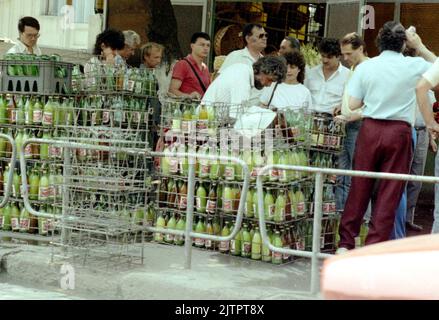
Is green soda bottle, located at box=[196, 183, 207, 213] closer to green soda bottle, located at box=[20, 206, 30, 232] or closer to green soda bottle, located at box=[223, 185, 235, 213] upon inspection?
green soda bottle, located at box=[223, 185, 235, 213]

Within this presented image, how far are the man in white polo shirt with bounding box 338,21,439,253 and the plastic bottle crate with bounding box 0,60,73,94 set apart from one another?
9.80 feet

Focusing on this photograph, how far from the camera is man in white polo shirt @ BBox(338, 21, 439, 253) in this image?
28.2ft

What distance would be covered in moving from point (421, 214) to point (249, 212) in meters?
4.52

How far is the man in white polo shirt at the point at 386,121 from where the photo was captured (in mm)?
8609

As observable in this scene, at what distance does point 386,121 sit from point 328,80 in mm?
1849

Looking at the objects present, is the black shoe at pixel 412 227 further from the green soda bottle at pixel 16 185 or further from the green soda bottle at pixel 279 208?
the green soda bottle at pixel 16 185

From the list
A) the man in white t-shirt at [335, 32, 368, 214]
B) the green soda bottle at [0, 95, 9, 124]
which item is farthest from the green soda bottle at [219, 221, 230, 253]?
the green soda bottle at [0, 95, 9, 124]

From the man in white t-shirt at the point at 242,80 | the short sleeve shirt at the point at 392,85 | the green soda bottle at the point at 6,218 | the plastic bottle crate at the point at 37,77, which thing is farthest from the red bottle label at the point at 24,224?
the short sleeve shirt at the point at 392,85

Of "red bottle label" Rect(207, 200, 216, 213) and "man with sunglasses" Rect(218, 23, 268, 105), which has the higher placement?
"man with sunglasses" Rect(218, 23, 268, 105)

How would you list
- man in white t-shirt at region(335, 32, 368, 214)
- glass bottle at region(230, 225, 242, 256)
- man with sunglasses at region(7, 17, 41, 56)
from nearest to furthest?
glass bottle at region(230, 225, 242, 256)
man in white t-shirt at region(335, 32, 368, 214)
man with sunglasses at region(7, 17, 41, 56)

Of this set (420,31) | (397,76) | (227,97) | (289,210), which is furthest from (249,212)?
(420,31)

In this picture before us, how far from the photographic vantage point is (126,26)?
14688mm

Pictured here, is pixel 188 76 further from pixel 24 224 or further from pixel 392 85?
pixel 392 85

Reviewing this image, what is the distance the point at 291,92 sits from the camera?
9.88 metres
